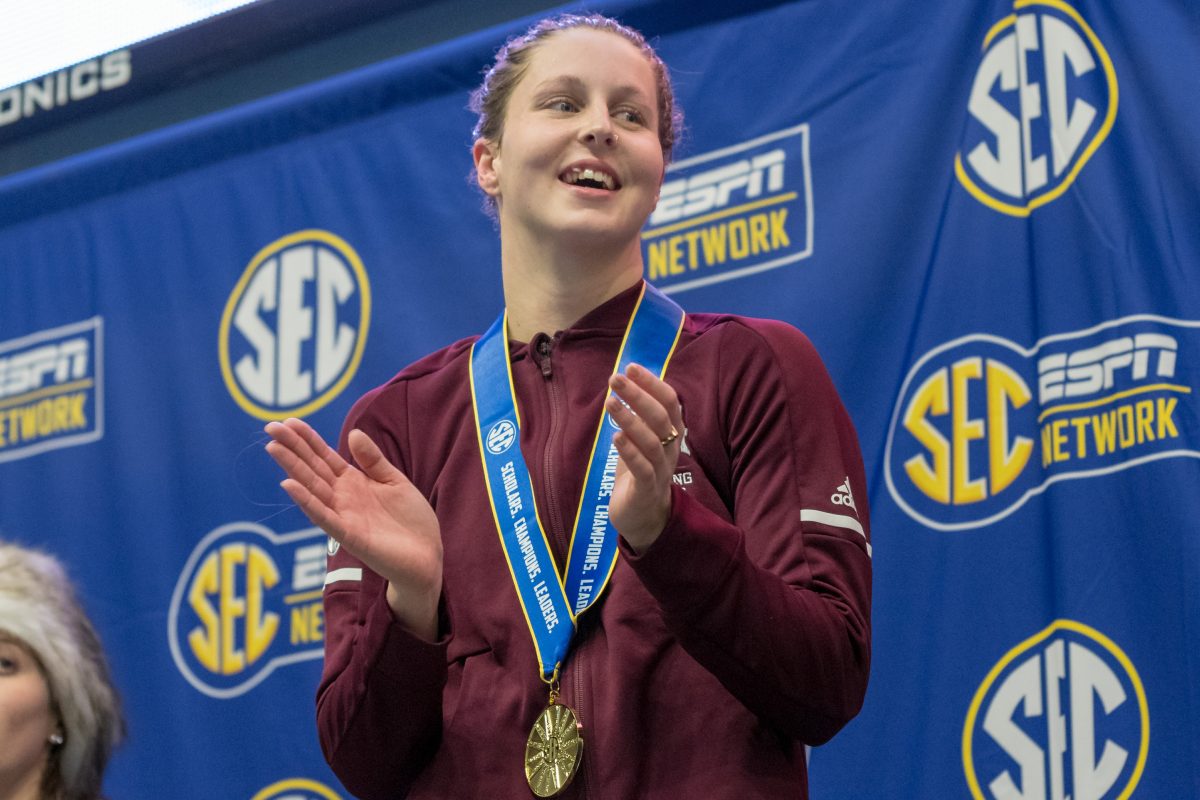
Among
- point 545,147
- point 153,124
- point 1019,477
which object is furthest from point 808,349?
point 153,124

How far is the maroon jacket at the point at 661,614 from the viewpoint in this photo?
1497 millimetres

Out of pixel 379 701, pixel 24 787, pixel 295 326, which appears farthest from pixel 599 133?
pixel 295 326

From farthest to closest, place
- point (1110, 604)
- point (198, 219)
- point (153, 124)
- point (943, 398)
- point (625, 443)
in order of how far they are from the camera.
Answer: point (153, 124)
point (198, 219)
point (943, 398)
point (1110, 604)
point (625, 443)

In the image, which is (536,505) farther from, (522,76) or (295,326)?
(295,326)

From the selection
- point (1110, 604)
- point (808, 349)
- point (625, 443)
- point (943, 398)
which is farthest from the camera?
point (943, 398)

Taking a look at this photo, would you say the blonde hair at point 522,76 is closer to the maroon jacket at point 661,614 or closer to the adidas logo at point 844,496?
the maroon jacket at point 661,614

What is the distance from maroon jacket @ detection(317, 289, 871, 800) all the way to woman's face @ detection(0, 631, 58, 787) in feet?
1.87

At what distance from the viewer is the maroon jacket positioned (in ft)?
4.91

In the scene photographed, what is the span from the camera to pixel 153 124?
3.86m

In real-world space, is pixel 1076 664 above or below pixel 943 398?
below

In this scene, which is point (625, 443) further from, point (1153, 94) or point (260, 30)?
point (260, 30)

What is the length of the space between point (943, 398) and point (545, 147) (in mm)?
1003

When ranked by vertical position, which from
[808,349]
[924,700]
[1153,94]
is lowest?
[924,700]

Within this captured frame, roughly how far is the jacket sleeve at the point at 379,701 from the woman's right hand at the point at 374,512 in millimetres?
26
